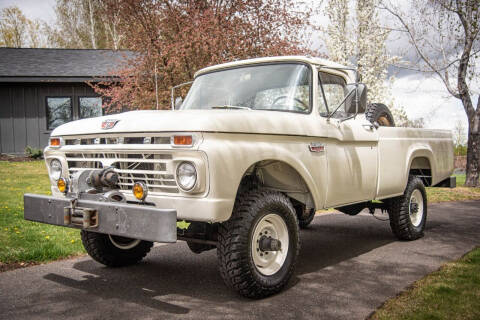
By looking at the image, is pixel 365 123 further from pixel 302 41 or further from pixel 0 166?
pixel 0 166

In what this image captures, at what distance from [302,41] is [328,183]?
26.9 ft

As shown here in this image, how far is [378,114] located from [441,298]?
288 cm

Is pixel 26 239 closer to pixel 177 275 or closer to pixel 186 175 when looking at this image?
pixel 177 275

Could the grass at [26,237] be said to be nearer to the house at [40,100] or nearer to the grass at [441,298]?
the grass at [441,298]

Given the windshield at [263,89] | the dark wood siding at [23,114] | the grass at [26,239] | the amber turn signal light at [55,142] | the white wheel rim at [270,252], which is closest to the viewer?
the white wheel rim at [270,252]

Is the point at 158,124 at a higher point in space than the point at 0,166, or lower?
higher

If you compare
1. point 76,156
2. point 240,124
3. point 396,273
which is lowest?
point 396,273

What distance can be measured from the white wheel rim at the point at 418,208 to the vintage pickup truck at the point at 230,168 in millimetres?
943

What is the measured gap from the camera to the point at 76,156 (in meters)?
4.34

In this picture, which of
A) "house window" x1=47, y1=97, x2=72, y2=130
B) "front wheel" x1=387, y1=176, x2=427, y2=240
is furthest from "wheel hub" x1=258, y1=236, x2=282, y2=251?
"house window" x1=47, y1=97, x2=72, y2=130

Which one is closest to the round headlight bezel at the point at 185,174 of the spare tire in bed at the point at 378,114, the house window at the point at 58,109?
the spare tire in bed at the point at 378,114

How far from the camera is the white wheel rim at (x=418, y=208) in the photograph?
653 centimetres

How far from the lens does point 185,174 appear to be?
3.54m

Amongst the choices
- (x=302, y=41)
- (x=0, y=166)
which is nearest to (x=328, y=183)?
(x=302, y=41)
